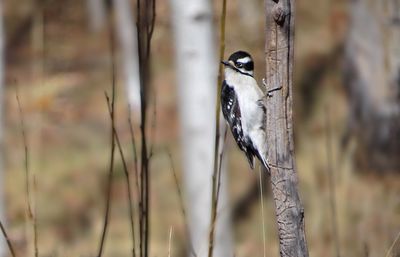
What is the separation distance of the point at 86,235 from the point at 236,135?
22.7 feet

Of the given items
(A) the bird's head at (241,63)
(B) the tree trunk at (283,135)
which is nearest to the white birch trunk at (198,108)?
(A) the bird's head at (241,63)

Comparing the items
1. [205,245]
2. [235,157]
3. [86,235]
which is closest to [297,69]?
[235,157]

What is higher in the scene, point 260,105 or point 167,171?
point 260,105

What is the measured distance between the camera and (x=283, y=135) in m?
1.85

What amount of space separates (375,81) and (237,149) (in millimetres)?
3035

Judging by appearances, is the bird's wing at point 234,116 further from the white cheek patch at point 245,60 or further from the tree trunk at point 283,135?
the tree trunk at point 283,135

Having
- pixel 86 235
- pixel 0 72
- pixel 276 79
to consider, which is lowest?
pixel 86 235

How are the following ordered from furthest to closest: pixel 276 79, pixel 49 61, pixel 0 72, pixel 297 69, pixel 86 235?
pixel 49 61 < pixel 297 69 < pixel 86 235 < pixel 0 72 < pixel 276 79

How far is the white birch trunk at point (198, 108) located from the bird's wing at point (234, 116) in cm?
209

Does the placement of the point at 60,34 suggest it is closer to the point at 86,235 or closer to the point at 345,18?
the point at 345,18

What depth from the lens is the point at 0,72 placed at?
650cm

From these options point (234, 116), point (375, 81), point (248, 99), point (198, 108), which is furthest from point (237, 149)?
point (248, 99)

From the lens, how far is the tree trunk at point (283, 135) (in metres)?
1.83

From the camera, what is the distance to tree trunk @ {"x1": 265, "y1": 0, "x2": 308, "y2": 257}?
A: 6.02ft
